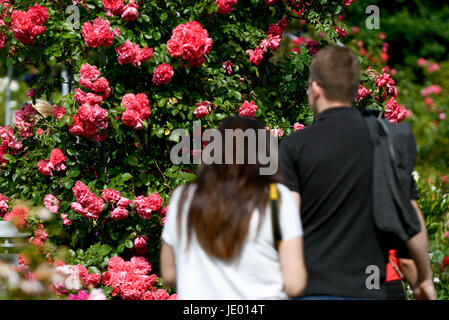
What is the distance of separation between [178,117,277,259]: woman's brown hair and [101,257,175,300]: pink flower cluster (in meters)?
1.43

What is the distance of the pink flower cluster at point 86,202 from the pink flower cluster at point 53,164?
0.26 metres

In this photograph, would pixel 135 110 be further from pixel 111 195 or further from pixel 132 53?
pixel 111 195

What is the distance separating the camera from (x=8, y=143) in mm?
3699

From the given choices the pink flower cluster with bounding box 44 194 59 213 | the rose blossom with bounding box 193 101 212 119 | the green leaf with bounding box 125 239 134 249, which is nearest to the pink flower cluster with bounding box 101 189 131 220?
the green leaf with bounding box 125 239 134 249

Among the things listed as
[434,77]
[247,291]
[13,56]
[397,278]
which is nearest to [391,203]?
[397,278]

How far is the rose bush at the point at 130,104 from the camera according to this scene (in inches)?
129

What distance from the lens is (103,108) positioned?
134 inches

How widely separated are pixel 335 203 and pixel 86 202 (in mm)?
1673

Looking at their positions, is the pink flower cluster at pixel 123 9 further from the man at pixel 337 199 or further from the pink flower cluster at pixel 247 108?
the man at pixel 337 199

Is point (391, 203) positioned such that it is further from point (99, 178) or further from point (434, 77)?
point (434, 77)

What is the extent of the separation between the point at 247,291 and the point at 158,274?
183cm

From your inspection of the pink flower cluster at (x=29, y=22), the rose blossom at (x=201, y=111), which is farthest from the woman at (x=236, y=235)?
the pink flower cluster at (x=29, y=22)

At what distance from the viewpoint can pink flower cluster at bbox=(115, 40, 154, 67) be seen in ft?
10.9

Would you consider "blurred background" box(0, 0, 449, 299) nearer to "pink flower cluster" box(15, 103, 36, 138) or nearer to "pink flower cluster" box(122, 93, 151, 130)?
"pink flower cluster" box(15, 103, 36, 138)
